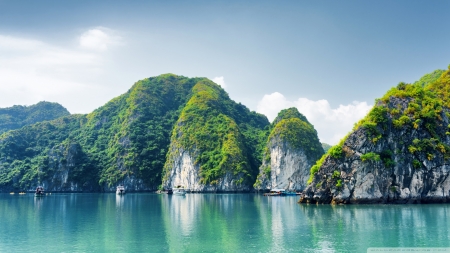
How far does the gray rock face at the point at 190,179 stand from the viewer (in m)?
110

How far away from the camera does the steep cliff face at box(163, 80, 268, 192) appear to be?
11106 cm

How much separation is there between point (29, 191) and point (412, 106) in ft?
363

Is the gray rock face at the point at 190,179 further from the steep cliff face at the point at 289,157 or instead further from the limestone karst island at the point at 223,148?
the steep cliff face at the point at 289,157

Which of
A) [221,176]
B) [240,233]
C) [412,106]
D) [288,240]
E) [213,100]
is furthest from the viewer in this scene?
[213,100]

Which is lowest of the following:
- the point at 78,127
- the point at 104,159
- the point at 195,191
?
the point at 195,191

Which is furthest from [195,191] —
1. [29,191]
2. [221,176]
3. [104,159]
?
[29,191]

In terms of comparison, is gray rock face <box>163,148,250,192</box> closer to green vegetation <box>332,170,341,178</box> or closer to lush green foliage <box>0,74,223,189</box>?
lush green foliage <box>0,74,223,189</box>

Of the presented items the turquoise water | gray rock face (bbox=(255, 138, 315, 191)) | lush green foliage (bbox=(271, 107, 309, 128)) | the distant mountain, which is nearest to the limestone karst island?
gray rock face (bbox=(255, 138, 315, 191))

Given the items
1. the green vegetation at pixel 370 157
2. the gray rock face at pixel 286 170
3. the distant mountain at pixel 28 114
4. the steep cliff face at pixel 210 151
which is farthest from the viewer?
the distant mountain at pixel 28 114

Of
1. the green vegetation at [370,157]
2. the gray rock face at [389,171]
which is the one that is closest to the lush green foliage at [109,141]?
the gray rock face at [389,171]

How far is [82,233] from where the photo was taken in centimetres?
3077

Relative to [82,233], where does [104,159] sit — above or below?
above

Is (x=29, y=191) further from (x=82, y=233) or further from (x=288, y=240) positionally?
(x=288, y=240)

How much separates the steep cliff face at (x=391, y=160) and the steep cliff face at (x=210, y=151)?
55140 mm
